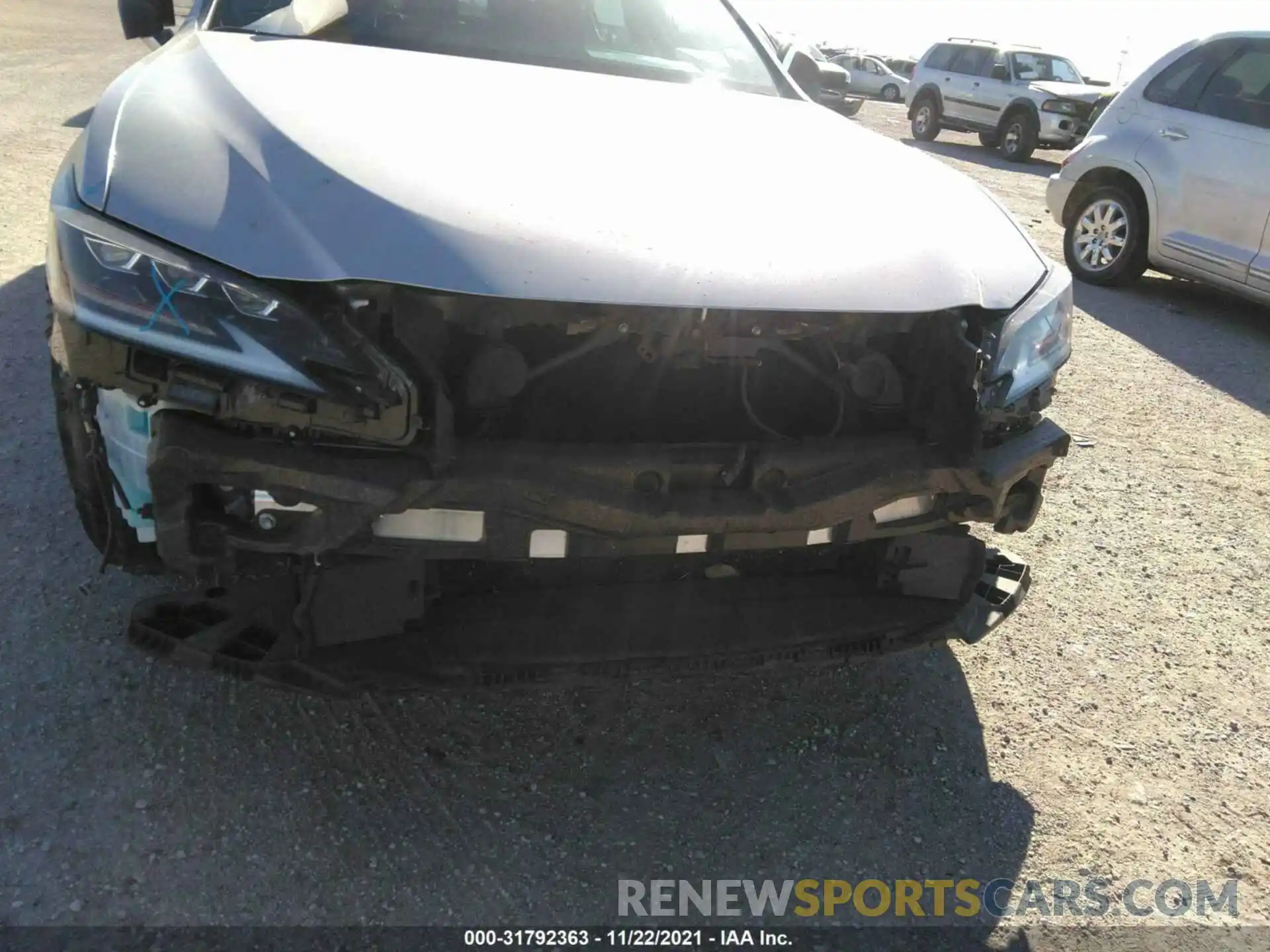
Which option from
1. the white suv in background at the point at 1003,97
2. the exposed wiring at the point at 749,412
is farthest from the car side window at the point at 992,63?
the exposed wiring at the point at 749,412

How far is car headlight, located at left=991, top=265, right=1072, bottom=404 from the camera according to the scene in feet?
7.18

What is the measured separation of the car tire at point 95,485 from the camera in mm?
2004

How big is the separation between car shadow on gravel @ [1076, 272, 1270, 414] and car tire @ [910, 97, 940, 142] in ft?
33.9

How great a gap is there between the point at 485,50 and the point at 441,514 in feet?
5.76

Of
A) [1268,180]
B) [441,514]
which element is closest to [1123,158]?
[1268,180]

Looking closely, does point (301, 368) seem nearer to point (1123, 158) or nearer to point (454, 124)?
point (454, 124)

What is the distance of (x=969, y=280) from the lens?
2.18 metres

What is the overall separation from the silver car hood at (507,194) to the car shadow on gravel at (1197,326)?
3.99 metres

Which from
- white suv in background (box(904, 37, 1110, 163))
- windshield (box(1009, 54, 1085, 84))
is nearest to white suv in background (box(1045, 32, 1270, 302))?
white suv in background (box(904, 37, 1110, 163))

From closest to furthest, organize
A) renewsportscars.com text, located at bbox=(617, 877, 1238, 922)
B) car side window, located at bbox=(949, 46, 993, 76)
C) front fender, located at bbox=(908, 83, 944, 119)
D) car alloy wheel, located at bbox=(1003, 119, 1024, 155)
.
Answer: renewsportscars.com text, located at bbox=(617, 877, 1238, 922), car alloy wheel, located at bbox=(1003, 119, 1024, 155), car side window, located at bbox=(949, 46, 993, 76), front fender, located at bbox=(908, 83, 944, 119)

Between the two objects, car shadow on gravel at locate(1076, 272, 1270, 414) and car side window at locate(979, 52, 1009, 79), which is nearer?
car shadow on gravel at locate(1076, 272, 1270, 414)

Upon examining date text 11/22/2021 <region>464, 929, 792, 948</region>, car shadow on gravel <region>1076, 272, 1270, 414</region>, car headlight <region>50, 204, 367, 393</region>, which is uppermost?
car headlight <region>50, 204, 367, 393</region>

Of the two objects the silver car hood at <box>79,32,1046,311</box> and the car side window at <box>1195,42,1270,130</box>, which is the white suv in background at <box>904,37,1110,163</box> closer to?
the car side window at <box>1195,42,1270,130</box>

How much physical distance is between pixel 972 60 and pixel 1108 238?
36.4 ft
